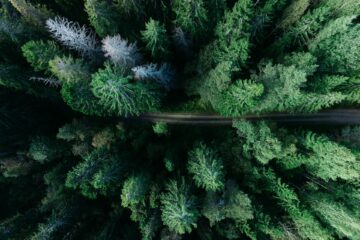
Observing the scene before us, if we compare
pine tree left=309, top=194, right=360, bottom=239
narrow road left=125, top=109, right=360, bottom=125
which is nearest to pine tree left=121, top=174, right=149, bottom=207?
narrow road left=125, top=109, right=360, bottom=125

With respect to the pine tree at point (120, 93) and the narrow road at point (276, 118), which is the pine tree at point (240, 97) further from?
the pine tree at point (120, 93)

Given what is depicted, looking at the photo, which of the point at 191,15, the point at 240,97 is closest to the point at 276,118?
the point at 240,97

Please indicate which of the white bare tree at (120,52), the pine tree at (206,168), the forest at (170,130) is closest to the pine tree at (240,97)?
the forest at (170,130)

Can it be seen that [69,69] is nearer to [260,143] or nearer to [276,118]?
[260,143]

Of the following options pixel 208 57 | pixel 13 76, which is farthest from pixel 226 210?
pixel 13 76

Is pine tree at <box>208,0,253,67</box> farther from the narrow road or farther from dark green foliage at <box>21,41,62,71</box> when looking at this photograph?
dark green foliage at <box>21,41,62,71</box>

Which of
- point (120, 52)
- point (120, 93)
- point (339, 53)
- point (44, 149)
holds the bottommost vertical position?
point (44, 149)

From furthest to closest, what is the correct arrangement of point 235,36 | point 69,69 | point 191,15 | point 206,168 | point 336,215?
point 336,215, point 235,36, point 191,15, point 206,168, point 69,69
